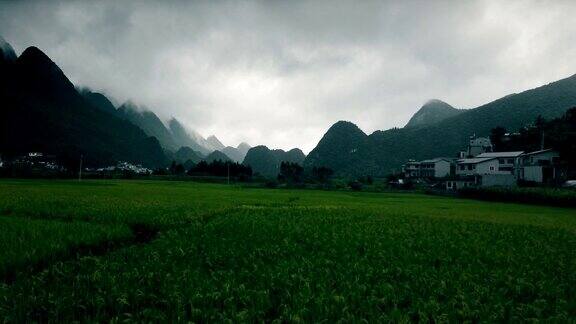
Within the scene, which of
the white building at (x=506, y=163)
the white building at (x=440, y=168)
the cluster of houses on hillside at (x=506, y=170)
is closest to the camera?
the cluster of houses on hillside at (x=506, y=170)

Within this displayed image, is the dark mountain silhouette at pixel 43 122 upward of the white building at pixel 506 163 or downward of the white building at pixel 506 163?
upward

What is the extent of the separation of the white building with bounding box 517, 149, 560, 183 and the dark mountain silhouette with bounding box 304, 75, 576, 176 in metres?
52.5

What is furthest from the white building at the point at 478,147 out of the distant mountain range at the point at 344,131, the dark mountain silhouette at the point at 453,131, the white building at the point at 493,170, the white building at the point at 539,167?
the white building at the point at 539,167

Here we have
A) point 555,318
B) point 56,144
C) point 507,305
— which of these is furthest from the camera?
point 56,144

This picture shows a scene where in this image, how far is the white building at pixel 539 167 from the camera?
60.0m

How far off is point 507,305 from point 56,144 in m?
172

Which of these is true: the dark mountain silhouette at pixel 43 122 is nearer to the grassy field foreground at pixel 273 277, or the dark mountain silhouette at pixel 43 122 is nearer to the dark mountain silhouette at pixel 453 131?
the dark mountain silhouette at pixel 453 131

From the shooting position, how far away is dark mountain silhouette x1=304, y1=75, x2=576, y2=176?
376ft

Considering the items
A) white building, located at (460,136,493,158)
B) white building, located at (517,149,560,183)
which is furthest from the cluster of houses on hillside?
white building, located at (460,136,493,158)

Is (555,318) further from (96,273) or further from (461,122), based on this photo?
(461,122)

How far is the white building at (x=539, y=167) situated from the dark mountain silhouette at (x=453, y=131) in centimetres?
5254

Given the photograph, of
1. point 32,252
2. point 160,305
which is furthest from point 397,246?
point 32,252

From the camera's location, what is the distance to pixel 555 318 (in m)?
4.97

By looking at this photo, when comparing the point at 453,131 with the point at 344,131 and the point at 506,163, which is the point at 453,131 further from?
the point at 506,163
